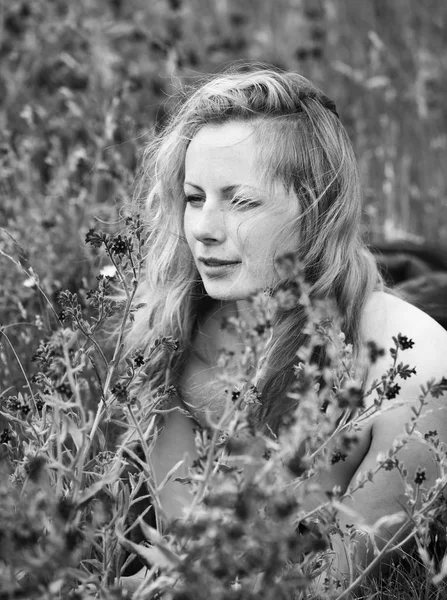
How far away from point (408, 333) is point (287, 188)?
0.48 m


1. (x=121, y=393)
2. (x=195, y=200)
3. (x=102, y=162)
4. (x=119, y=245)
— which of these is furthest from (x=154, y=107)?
(x=121, y=393)

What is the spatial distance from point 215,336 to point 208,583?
132cm

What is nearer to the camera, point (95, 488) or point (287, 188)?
point (95, 488)

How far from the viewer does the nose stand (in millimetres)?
2002

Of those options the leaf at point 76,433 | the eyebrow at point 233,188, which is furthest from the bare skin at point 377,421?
the leaf at point 76,433

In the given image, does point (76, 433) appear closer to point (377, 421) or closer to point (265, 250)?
point (265, 250)

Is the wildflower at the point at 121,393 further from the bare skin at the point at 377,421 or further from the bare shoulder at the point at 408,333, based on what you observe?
the bare shoulder at the point at 408,333

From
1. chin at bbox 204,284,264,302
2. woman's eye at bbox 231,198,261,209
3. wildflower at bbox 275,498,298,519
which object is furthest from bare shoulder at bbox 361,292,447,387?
wildflower at bbox 275,498,298,519

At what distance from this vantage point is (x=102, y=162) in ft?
10.8

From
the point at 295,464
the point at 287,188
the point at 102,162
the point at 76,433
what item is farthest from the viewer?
the point at 102,162

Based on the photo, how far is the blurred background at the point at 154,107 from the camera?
10.3ft

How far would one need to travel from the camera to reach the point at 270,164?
6.82 ft

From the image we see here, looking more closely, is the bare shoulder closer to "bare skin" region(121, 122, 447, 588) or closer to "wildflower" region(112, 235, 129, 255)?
"bare skin" region(121, 122, 447, 588)

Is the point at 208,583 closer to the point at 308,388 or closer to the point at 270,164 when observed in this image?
the point at 308,388
